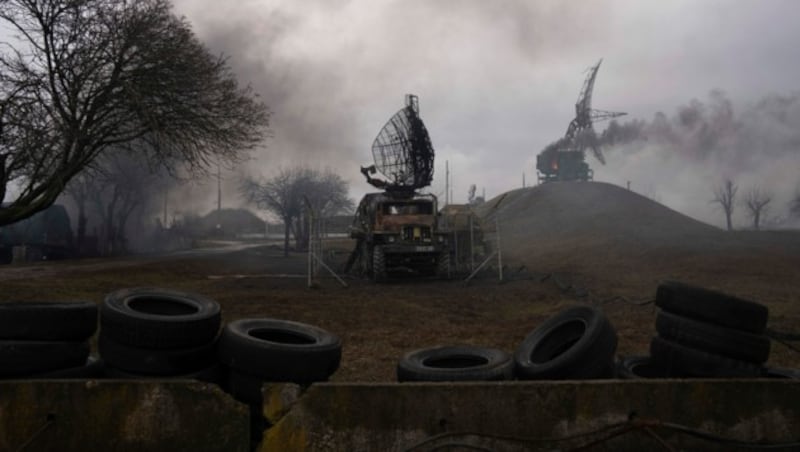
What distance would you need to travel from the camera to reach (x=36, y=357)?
3670 mm

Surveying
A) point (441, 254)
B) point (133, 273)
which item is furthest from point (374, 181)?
point (133, 273)

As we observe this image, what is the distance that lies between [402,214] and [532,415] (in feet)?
51.0

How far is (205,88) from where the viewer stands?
14477mm

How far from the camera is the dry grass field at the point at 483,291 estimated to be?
28.4 feet

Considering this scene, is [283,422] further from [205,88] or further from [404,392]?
[205,88]

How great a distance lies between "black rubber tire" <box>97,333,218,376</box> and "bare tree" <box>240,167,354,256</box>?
34055 millimetres

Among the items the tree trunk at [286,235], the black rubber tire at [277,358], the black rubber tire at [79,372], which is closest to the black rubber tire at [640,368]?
the black rubber tire at [277,358]

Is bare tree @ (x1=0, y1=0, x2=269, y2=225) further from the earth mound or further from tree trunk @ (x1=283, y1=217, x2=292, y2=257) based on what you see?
tree trunk @ (x1=283, y1=217, x2=292, y2=257)

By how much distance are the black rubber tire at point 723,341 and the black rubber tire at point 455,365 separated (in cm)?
143

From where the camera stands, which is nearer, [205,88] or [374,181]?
[205,88]

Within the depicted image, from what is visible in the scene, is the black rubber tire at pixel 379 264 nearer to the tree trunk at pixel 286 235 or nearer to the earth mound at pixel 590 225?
the earth mound at pixel 590 225

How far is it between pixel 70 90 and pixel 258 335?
11.4 m

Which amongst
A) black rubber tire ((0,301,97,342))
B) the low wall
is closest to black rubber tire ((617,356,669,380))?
the low wall

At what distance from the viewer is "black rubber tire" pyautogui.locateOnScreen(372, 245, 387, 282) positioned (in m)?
17.4
